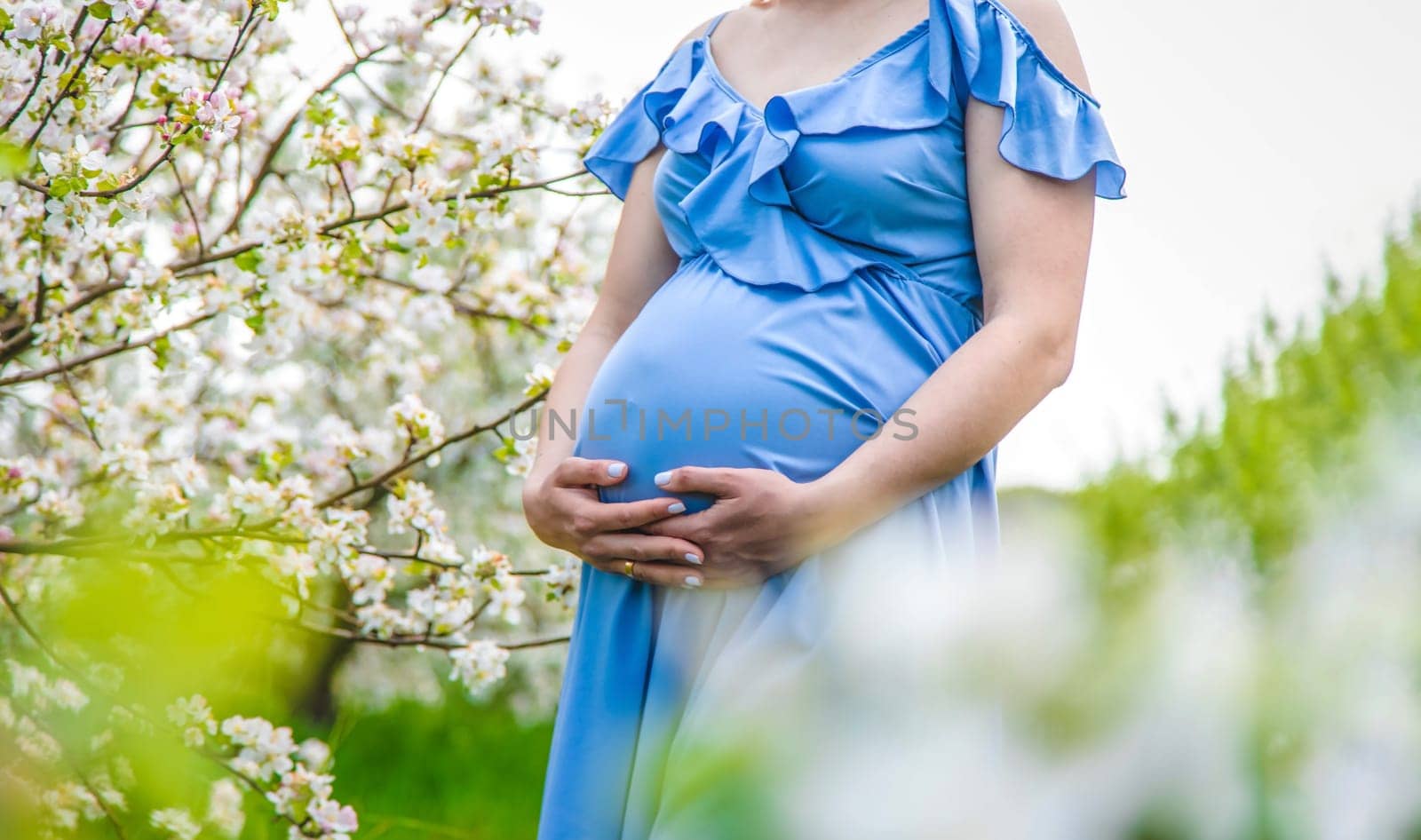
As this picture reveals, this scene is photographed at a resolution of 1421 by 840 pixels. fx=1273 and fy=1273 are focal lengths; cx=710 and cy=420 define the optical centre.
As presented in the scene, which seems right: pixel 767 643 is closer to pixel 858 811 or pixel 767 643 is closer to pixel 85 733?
pixel 85 733

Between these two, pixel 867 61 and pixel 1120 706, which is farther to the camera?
pixel 867 61

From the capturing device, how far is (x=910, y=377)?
1.52m

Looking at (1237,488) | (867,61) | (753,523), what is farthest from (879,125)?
(1237,488)

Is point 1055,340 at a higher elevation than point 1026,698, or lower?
higher

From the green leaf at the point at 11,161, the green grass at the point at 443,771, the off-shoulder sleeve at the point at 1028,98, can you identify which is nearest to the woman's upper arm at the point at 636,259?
the off-shoulder sleeve at the point at 1028,98

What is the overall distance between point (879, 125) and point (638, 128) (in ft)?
1.75

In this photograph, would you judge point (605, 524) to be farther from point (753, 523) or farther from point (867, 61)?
point (867, 61)

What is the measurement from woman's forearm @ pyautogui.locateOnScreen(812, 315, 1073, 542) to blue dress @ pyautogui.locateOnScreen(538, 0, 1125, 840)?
0.04 metres

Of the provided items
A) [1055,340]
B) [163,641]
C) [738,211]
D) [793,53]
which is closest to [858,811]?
[163,641]

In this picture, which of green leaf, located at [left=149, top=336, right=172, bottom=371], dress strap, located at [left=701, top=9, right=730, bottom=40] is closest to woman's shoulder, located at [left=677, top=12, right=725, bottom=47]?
dress strap, located at [left=701, top=9, right=730, bottom=40]

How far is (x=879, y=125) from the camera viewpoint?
151cm

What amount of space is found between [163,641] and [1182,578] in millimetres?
413

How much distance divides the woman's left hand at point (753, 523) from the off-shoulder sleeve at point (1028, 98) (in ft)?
1.55

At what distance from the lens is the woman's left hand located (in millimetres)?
1354
